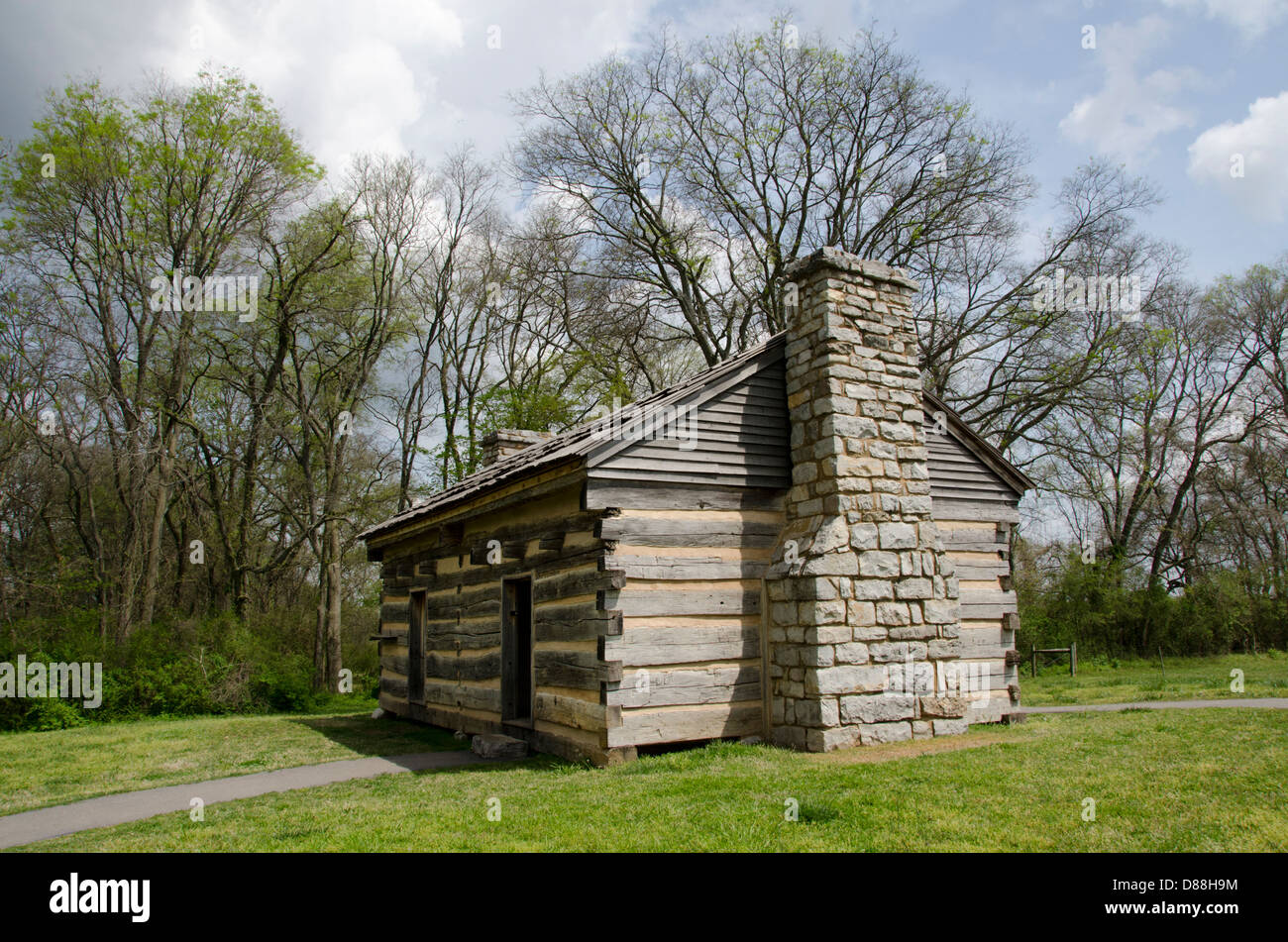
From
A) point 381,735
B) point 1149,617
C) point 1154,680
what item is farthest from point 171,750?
point 1149,617

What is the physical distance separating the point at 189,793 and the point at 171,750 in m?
4.03

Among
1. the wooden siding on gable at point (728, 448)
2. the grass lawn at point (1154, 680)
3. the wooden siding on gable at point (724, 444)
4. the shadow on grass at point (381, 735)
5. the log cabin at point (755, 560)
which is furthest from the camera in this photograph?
the grass lawn at point (1154, 680)

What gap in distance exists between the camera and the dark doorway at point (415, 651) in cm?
1445

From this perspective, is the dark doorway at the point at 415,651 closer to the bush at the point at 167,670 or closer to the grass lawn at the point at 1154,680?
the bush at the point at 167,670

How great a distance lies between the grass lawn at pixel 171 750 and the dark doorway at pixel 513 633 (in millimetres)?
994

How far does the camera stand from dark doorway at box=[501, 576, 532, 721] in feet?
36.6

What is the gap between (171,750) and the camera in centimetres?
1197

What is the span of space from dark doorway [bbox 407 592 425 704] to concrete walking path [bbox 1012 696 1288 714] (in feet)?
31.5

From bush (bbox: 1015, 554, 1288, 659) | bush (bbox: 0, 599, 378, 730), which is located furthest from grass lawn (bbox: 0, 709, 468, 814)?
bush (bbox: 1015, 554, 1288, 659)

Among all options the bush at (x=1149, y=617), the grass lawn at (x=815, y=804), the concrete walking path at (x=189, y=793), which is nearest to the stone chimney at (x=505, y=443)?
the concrete walking path at (x=189, y=793)

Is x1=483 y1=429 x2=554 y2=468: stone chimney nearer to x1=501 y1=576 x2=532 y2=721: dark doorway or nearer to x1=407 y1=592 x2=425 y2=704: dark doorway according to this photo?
x1=407 y1=592 x2=425 y2=704: dark doorway

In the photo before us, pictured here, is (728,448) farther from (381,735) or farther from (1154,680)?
(1154,680)
